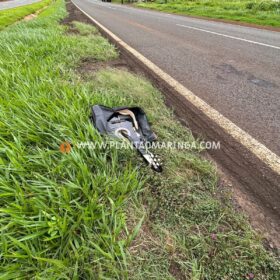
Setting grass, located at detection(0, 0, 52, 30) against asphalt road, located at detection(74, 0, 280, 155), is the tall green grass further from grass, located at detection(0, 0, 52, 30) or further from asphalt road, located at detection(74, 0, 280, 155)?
grass, located at detection(0, 0, 52, 30)

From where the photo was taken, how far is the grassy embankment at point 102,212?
0.96 meters

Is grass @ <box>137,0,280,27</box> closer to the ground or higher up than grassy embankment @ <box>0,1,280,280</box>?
higher up

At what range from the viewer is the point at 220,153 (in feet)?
5.52

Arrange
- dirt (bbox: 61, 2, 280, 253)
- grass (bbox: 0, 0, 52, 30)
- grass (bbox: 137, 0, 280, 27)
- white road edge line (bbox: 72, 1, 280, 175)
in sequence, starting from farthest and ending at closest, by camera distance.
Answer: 1. grass (bbox: 137, 0, 280, 27)
2. grass (bbox: 0, 0, 52, 30)
3. white road edge line (bbox: 72, 1, 280, 175)
4. dirt (bbox: 61, 2, 280, 253)

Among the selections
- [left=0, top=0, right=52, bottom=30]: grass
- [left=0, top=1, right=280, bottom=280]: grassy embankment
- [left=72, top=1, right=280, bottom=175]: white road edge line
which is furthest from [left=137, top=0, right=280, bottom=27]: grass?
[left=0, top=1, right=280, bottom=280]: grassy embankment

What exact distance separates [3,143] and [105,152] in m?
0.70

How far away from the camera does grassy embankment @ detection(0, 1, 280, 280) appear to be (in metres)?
0.96

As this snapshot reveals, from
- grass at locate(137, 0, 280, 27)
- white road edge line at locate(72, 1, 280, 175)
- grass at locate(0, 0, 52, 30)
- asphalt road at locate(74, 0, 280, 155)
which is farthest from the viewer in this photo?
grass at locate(137, 0, 280, 27)

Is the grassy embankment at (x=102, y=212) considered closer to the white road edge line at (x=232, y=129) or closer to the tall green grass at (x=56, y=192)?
the tall green grass at (x=56, y=192)

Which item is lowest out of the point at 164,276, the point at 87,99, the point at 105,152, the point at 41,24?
the point at 164,276

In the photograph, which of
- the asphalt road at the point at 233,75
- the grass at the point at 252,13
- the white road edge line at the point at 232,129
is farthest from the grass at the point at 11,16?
the grass at the point at 252,13

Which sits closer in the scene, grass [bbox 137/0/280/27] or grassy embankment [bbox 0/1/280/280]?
grassy embankment [bbox 0/1/280/280]

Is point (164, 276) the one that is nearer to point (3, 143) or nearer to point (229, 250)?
point (229, 250)

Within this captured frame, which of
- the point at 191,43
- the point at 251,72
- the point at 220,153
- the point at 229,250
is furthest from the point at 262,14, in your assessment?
the point at 229,250
